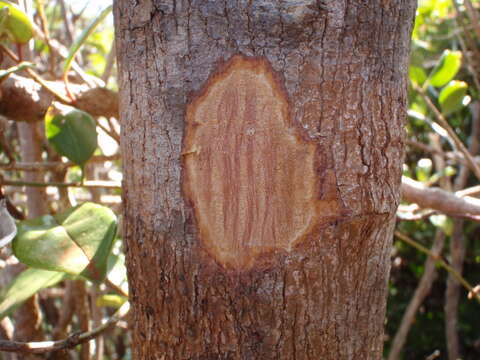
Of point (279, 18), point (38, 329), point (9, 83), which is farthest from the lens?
point (38, 329)

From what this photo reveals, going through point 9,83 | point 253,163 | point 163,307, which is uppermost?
point 9,83

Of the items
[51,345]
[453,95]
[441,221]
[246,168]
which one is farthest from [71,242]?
[441,221]

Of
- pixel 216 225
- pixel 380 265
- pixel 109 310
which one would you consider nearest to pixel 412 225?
pixel 109 310

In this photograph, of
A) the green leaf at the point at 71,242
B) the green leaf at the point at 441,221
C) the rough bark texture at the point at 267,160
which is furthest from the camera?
the green leaf at the point at 441,221

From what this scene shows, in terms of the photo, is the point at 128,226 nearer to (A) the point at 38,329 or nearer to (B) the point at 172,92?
(B) the point at 172,92

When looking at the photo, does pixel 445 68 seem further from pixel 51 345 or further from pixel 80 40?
pixel 51 345

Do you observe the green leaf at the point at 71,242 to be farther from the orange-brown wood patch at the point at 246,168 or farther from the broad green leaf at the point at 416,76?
the broad green leaf at the point at 416,76

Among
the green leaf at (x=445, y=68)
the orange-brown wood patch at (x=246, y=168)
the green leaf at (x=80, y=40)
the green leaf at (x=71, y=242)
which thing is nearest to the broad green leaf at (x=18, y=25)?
the green leaf at (x=80, y=40)
